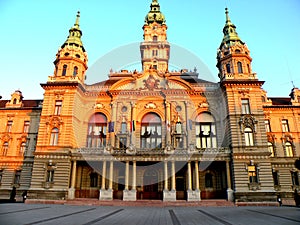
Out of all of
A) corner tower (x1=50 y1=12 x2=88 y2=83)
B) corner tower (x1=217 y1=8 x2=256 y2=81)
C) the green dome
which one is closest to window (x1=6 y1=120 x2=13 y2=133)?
corner tower (x1=50 y1=12 x2=88 y2=83)

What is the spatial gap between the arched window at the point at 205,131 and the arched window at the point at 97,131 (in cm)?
1404

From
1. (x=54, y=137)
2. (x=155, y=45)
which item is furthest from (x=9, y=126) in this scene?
(x=155, y=45)

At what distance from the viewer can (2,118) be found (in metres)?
39.3

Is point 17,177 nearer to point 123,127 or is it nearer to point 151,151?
point 123,127

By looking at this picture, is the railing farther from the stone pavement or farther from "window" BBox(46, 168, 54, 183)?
the stone pavement

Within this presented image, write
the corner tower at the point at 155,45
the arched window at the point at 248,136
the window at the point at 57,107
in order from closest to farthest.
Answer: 1. the arched window at the point at 248,136
2. the window at the point at 57,107
3. the corner tower at the point at 155,45

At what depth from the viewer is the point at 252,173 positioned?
28828mm

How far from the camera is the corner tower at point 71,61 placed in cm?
3452

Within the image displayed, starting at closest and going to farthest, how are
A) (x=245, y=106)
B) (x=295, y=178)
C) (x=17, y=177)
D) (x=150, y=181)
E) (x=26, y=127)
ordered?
(x=245, y=106), (x=150, y=181), (x=295, y=178), (x=17, y=177), (x=26, y=127)

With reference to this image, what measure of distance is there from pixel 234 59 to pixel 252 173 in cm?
1643

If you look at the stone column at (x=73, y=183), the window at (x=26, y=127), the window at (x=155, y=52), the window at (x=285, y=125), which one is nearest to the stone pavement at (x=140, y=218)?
the stone column at (x=73, y=183)

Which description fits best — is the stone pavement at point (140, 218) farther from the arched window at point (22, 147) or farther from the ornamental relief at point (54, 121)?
the arched window at point (22, 147)

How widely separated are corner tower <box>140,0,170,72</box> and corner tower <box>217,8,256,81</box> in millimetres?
14369

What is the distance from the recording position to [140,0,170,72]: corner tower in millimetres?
48062
